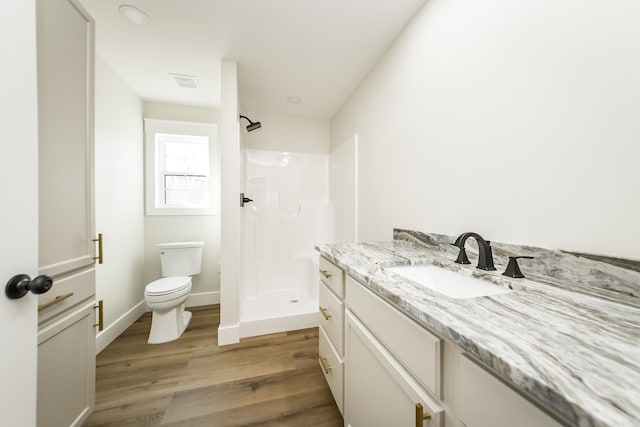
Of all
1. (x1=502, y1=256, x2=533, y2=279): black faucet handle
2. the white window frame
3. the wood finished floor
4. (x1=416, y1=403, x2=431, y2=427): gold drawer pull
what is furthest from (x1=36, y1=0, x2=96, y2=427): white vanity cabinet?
(x1=502, y1=256, x2=533, y2=279): black faucet handle

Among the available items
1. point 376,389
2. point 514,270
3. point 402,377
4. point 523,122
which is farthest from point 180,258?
point 523,122

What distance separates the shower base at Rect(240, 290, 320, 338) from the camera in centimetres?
199

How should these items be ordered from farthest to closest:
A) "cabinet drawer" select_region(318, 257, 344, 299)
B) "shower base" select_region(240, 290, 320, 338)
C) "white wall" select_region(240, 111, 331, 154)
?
"white wall" select_region(240, 111, 331, 154), "shower base" select_region(240, 290, 320, 338), "cabinet drawer" select_region(318, 257, 344, 299)

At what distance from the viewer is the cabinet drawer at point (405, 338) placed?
524mm

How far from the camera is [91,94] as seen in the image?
1.12 metres

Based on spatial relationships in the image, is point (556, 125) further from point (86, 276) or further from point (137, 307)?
point (137, 307)

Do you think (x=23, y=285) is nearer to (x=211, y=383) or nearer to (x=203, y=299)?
(x=211, y=383)

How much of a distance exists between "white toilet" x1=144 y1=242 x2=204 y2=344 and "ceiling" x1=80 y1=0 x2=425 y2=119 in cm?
168

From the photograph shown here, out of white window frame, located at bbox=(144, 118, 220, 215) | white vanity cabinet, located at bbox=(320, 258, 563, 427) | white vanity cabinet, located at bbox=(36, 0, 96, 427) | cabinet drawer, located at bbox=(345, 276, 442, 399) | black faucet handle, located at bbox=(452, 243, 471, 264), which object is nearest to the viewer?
white vanity cabinet, located at bbox=(320, 258, 563, 427)

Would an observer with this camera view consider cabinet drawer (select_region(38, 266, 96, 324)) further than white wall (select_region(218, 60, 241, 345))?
No

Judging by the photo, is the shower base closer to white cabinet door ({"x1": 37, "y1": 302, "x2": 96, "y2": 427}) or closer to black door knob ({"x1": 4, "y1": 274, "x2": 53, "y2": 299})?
white cabinet door ({"x1": 37, "y1": 302, "x2": 96, "y2": 427})

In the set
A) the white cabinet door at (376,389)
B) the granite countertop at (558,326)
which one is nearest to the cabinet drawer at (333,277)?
the white cabinet door at (376,389)

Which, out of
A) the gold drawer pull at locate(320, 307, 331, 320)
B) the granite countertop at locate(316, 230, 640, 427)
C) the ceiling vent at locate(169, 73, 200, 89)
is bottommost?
the gold drawer pull at locate(320, 307, 331, 320)

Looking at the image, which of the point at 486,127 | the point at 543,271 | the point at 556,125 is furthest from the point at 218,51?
the point at 543,271
